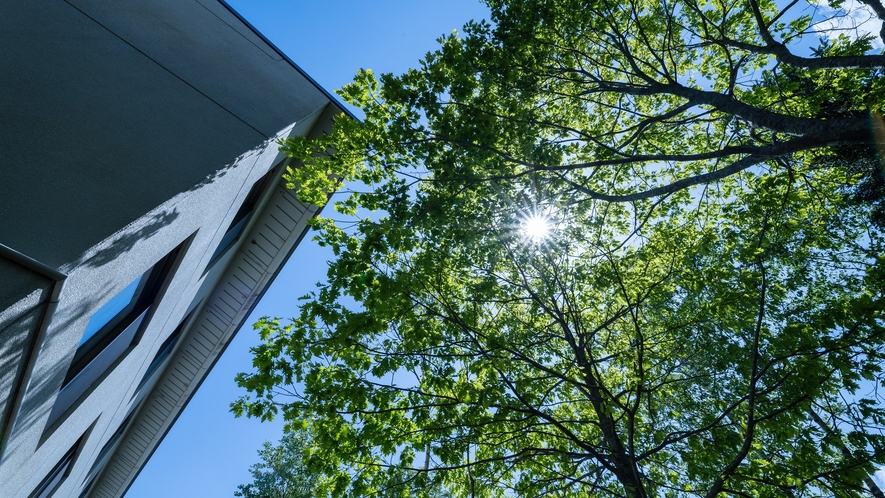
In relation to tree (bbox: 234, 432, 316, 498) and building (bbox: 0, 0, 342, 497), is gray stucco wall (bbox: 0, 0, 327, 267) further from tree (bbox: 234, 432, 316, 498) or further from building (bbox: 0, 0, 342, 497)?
tree (bbox: 234, 432, 316, 498)

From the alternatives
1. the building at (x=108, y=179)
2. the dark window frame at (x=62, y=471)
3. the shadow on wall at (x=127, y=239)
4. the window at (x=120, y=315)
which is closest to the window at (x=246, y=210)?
the building at (x=108, y=179)

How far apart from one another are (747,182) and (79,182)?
37.1 feet

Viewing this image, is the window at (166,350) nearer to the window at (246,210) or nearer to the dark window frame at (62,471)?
the dark window frame at (62,471)

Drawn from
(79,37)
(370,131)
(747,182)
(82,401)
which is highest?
(747,182)

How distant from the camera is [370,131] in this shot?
6637mm

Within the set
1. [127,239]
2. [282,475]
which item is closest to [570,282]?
[127,239]

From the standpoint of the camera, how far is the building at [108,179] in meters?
3.18

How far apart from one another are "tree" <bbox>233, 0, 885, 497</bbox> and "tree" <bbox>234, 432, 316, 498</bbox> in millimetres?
17052

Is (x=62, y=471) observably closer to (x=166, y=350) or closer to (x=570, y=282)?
(x=166, y=350)

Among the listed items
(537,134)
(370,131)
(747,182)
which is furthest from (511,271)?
(747,182)

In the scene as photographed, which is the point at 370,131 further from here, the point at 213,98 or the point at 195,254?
the point at 195,254

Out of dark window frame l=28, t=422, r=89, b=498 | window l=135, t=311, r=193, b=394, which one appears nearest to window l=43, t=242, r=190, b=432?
dark window frame l=28, t=422, r=89, b=498

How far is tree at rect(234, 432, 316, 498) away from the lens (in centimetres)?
2031

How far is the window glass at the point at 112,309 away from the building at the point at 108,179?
3 cm
